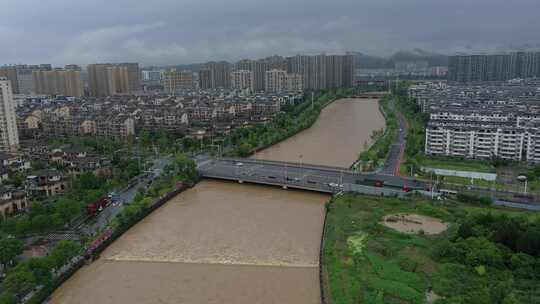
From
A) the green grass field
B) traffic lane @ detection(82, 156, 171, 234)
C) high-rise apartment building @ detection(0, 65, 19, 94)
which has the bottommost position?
the green grass field

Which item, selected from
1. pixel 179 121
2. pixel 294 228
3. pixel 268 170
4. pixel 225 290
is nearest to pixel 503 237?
pixel 294 228

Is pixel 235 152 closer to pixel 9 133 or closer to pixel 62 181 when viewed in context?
pixel 62 181

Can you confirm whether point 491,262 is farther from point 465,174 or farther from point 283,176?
point 283,176

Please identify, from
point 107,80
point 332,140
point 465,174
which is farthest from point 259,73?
point 465,174

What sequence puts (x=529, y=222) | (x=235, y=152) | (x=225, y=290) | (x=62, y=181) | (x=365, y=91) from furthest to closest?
(x=365, y=91) → (x=235, y=152) → (x=62, y=181) → (x=529, y=222) → (x=225, y=290)

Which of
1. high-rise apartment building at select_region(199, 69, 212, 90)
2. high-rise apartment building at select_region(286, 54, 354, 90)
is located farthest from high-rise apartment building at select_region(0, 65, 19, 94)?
high-rise apartment building at select_region(286, 54, 354, 90)

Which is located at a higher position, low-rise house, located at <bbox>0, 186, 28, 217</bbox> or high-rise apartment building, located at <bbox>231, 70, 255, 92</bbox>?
high-rise apartment building, located at <bbox>231, 70, 255, 92</bbox>

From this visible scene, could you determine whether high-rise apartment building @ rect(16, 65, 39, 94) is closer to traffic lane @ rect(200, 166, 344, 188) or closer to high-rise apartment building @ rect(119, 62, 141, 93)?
high-rise apartment building @ rect(119, 62, 141, 93)
